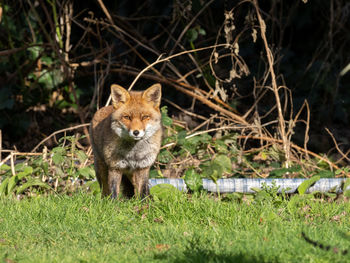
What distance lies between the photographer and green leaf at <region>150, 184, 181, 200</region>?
542 centimetres

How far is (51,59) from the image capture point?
9.63 m

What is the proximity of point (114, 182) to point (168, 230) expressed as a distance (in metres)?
1.50

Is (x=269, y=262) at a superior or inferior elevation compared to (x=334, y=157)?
superior

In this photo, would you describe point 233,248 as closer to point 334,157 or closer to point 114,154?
point 114,154

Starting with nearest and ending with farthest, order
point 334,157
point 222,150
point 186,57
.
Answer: point 222,150 < point 334,157 < point 186,57

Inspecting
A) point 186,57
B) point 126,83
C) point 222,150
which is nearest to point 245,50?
point 186,57

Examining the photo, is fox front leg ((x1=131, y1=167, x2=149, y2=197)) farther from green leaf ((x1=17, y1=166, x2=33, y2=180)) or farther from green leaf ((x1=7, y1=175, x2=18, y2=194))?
green leaf ((x1=7, y1=175, x2=18, y2=194))

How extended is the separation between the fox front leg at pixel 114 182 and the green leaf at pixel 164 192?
1.21 feet

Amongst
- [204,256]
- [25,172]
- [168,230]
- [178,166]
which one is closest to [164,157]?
[178,166]

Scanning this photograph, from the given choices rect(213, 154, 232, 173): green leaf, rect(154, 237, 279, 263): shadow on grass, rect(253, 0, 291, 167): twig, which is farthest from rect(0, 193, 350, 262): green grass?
rect(253, 0, 291, 167): twig

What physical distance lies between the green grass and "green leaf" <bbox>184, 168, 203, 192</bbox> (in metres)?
0.57

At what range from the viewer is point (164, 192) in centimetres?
557

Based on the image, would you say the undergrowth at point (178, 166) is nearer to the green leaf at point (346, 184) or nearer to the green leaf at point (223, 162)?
the green leaf at point (223, 162)

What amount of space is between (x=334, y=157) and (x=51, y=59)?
510 cm
